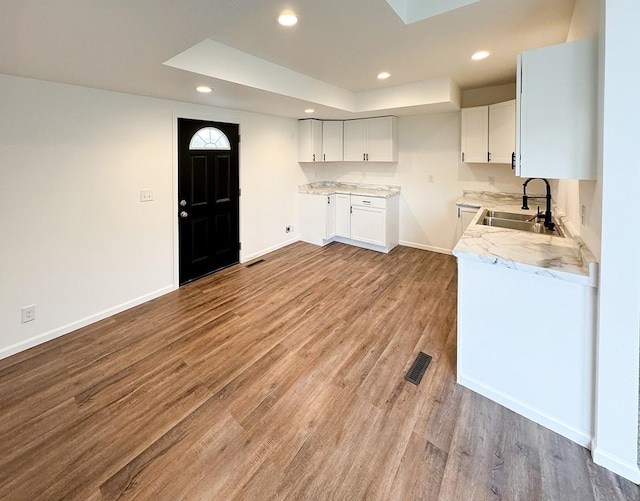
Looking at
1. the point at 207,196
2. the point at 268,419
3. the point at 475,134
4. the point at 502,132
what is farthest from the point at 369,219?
the point at 268,419

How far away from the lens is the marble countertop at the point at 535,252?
1648 mm

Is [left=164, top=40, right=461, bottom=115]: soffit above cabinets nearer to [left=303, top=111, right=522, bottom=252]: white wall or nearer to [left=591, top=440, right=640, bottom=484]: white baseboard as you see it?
[left=303, top=111, right=522, bottom=252]: white wall

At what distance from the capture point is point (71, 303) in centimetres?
297

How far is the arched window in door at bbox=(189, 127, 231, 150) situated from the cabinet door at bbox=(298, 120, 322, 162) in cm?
157

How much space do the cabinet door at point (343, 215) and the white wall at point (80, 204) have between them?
7.72ft

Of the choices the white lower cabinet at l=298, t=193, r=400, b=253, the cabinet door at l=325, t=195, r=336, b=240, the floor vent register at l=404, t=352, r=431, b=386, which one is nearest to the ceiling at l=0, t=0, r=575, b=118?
the white lower cabinet at l=298, t=193, r=400, b=253

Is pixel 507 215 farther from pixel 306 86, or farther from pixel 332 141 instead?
pixel 332 141

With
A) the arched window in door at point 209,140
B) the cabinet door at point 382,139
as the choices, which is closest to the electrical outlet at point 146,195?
the arched window in door at point 209,140

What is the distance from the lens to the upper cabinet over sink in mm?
5137

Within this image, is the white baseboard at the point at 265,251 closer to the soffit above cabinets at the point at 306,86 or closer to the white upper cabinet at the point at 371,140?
the white upper cabinet at the point at 371,140

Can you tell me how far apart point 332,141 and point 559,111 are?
13.8ft

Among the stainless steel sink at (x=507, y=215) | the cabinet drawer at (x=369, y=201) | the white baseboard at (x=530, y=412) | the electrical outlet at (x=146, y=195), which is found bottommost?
the white baseboard at (x=530, y=412)

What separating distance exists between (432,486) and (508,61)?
392 cm

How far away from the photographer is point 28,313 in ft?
8.87
